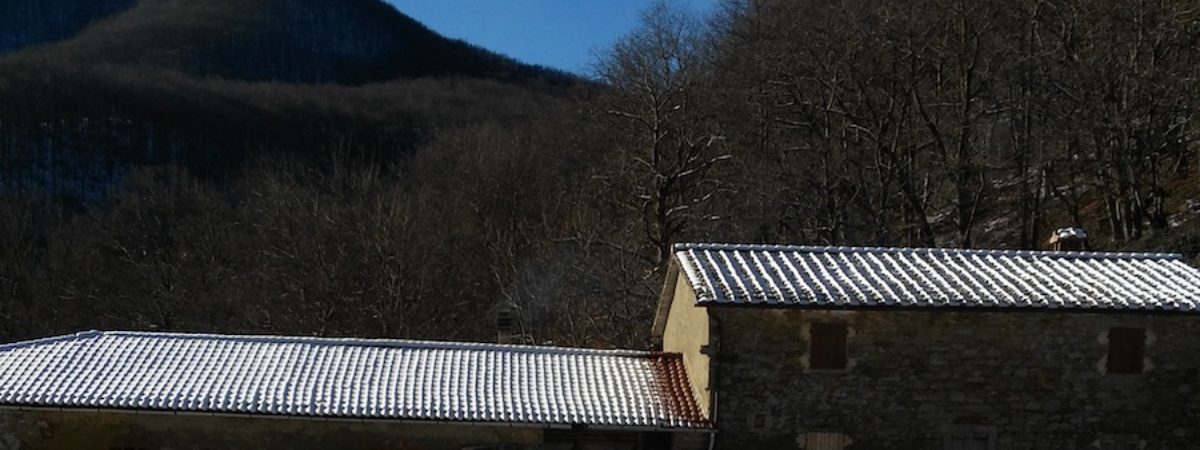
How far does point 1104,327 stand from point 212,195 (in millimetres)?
41735

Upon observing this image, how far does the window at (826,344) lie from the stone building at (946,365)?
1 cm

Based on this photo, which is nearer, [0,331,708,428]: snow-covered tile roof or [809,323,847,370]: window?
[0,331,708,428]: snow-covered tile roof

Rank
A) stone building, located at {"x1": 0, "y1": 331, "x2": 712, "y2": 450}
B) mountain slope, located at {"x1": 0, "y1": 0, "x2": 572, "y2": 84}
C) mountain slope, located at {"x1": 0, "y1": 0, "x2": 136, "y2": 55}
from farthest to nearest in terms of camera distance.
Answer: mountain slope, located at {"x1": 0, "y1": 0, "x2": 136, "y2": 55} → mountain slope, located at {"x1": 0, "y1": 0, "x2": 572, "y2": 84} → stone building, located at {"x1": 0, "y1": 331, "x2": 712, "y2": 450}

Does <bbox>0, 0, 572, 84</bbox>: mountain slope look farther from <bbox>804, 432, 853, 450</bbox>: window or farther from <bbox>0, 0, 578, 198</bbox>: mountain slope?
<bbox>804, 432, 853, 450</bbox>: window

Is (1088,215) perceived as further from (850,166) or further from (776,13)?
(776,13)

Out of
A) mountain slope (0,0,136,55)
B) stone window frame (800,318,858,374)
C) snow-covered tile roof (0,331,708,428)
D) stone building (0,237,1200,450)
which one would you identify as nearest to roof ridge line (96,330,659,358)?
snow-covered tile roof (0,331,708,428)

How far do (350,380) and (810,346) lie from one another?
5.90 m

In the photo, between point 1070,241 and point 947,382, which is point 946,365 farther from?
point 1070,241

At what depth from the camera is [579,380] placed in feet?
43.0

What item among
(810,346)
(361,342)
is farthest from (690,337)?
(361,342)

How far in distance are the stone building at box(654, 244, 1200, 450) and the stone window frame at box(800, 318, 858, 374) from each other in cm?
2

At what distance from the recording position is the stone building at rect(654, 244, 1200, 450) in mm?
12148

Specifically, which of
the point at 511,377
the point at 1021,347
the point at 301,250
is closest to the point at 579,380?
the point at 511,377

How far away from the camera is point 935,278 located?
42.7 feet
